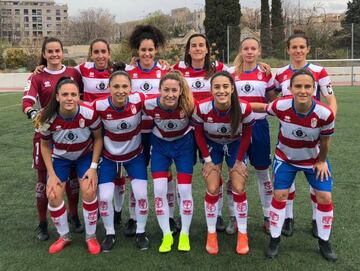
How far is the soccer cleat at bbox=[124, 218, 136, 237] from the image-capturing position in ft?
13.8

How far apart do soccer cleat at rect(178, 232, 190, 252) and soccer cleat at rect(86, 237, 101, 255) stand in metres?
0.73

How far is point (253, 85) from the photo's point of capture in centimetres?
407

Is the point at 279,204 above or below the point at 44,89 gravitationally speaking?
below

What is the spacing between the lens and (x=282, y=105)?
11.7 ft

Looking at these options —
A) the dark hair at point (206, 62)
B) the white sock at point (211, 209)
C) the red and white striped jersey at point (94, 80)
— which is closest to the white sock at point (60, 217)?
the red and white striped jersey at point (94, 80)

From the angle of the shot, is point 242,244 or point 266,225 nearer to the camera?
point 242,244

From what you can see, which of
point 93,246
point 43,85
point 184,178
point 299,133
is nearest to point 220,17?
point 43,85

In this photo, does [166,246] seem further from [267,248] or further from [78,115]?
[78,115]

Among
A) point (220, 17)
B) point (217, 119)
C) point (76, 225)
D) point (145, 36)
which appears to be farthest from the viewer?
point (220, 17)

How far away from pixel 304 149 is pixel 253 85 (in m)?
0.82

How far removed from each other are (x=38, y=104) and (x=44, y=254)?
4.86ft

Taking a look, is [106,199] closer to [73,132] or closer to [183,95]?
[73,132]

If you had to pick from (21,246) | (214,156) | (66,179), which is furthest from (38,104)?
(214,156)

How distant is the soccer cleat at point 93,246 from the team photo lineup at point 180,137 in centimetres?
1
